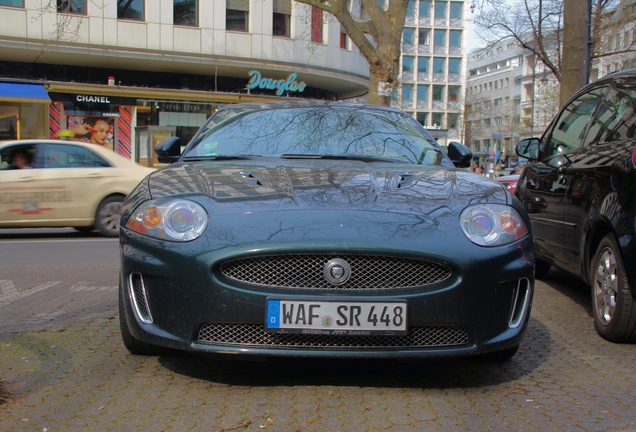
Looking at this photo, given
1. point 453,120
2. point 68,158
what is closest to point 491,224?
point 68,158

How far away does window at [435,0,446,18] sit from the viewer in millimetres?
97812

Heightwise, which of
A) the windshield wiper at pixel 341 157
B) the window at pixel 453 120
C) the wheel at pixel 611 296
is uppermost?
the window at pixel 453 120

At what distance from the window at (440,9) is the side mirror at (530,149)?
96.1 metres

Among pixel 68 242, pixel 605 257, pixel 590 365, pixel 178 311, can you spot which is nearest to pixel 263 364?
pixel 178 311

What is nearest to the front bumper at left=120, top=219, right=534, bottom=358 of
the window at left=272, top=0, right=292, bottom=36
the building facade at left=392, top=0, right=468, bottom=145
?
the window at left=272, top=0, right=292, bottom=36

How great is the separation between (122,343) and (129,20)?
78.4 ft

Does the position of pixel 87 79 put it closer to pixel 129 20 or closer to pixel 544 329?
pixel 129 20

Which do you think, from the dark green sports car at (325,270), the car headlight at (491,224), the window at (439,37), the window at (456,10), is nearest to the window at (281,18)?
the dark green sports car at (325,270)

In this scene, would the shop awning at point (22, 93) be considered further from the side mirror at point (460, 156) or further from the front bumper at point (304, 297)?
the front bumper at point (304, 297)

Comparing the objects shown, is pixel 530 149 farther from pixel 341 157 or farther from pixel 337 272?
pixel 337 272

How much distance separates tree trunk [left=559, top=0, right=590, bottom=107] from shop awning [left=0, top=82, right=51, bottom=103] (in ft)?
58.0

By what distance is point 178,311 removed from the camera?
10.2 ft

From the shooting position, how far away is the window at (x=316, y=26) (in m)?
29.9

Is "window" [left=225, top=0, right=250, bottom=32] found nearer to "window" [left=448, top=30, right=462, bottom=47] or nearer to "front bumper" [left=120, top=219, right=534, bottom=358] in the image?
"front bumper" [left=120, top=219, right=534, bottom=358]
